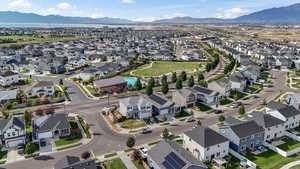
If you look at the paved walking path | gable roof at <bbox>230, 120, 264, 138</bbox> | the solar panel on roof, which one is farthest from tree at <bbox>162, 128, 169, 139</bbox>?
the paved walking path

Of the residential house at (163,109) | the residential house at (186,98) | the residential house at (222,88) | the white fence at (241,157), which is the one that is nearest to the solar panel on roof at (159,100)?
the residential house at (163,109)

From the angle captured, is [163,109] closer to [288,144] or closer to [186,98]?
[186,98]

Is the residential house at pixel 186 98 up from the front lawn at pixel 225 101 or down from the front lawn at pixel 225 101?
up

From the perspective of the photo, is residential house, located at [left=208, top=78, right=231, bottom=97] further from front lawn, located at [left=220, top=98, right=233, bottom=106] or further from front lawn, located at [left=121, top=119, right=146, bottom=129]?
front lawn, located at [left=121, top=119, right=146, bottom=129]

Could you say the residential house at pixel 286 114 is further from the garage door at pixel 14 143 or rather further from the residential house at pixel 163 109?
the garage door at pixel 14 143

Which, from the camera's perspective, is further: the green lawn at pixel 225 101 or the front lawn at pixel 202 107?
the green lawn at pixel 225 101

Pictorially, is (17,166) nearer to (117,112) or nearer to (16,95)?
(117,112)

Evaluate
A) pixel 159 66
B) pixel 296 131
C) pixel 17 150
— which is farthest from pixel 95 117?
pixel 159 66
